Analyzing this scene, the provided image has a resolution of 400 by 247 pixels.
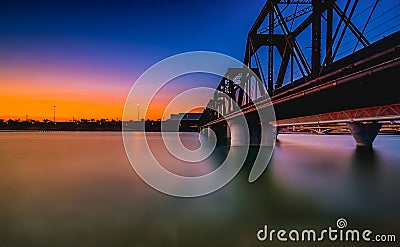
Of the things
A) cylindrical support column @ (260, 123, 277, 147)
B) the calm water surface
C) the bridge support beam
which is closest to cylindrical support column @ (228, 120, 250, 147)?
cylindrical support column @ (260, 123, 277, 147)

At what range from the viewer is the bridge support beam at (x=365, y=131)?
49.5 metres

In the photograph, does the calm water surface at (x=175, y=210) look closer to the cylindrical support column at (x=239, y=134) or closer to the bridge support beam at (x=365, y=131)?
the cylindrical support column at (x=239, y=134)

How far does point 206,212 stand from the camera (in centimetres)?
1220

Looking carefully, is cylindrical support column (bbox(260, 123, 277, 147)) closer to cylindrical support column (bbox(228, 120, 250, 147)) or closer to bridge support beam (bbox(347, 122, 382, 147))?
cylindrical support column (bbox(228, 120, 250, 147))

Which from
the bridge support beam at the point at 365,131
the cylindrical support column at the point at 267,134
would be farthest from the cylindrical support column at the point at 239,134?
the bridge support beam at the point at 365,131

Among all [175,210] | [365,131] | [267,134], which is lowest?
[175,210]

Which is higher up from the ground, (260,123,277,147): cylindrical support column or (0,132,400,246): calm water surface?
(260,123,277,147): cylindrical support column

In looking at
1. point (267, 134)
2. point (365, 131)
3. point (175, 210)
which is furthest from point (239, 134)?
point (175, 210)

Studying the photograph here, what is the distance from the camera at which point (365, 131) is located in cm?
5119

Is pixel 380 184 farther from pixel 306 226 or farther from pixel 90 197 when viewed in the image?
pixel 90 197

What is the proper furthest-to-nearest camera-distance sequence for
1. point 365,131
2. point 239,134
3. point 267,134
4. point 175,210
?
point 365,131
point 239,134
point 267,134
point 175,210

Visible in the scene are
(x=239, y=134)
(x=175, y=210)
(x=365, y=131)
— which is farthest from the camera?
(x=365, y=131)

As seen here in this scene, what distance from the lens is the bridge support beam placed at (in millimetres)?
49531

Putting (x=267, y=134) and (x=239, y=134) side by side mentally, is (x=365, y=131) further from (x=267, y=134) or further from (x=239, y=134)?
(x=239, y=134)
